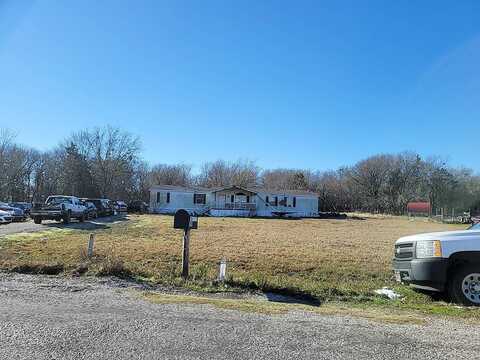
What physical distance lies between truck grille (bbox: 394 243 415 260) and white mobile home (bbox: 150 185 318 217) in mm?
49397

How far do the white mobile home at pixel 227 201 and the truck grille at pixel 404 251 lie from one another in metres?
49.4

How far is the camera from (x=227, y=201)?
6144 cm

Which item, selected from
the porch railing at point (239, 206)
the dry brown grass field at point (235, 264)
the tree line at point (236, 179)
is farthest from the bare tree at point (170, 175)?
the dry brown grass field at point (235, 264)

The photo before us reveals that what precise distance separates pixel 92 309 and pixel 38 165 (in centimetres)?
8466

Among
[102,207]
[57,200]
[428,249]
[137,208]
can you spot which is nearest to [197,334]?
[428,249]

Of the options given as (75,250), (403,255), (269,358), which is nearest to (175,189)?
(75,250)

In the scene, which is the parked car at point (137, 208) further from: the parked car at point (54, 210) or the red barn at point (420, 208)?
the red barn at point (420, 208)

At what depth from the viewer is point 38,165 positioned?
83.9 metres

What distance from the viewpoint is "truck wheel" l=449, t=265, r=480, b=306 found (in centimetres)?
815

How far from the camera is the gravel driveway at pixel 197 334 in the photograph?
4.79 m

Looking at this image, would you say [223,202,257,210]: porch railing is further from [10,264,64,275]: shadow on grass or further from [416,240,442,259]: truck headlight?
[416,240,442,259]: truck headlight

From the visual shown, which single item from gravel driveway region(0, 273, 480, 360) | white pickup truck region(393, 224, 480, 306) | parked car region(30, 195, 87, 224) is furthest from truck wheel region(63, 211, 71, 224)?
white pickup truck region(393, 224, 480, 306)

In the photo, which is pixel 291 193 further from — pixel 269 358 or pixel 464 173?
pixel 269 358

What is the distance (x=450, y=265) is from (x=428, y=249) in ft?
1.51
